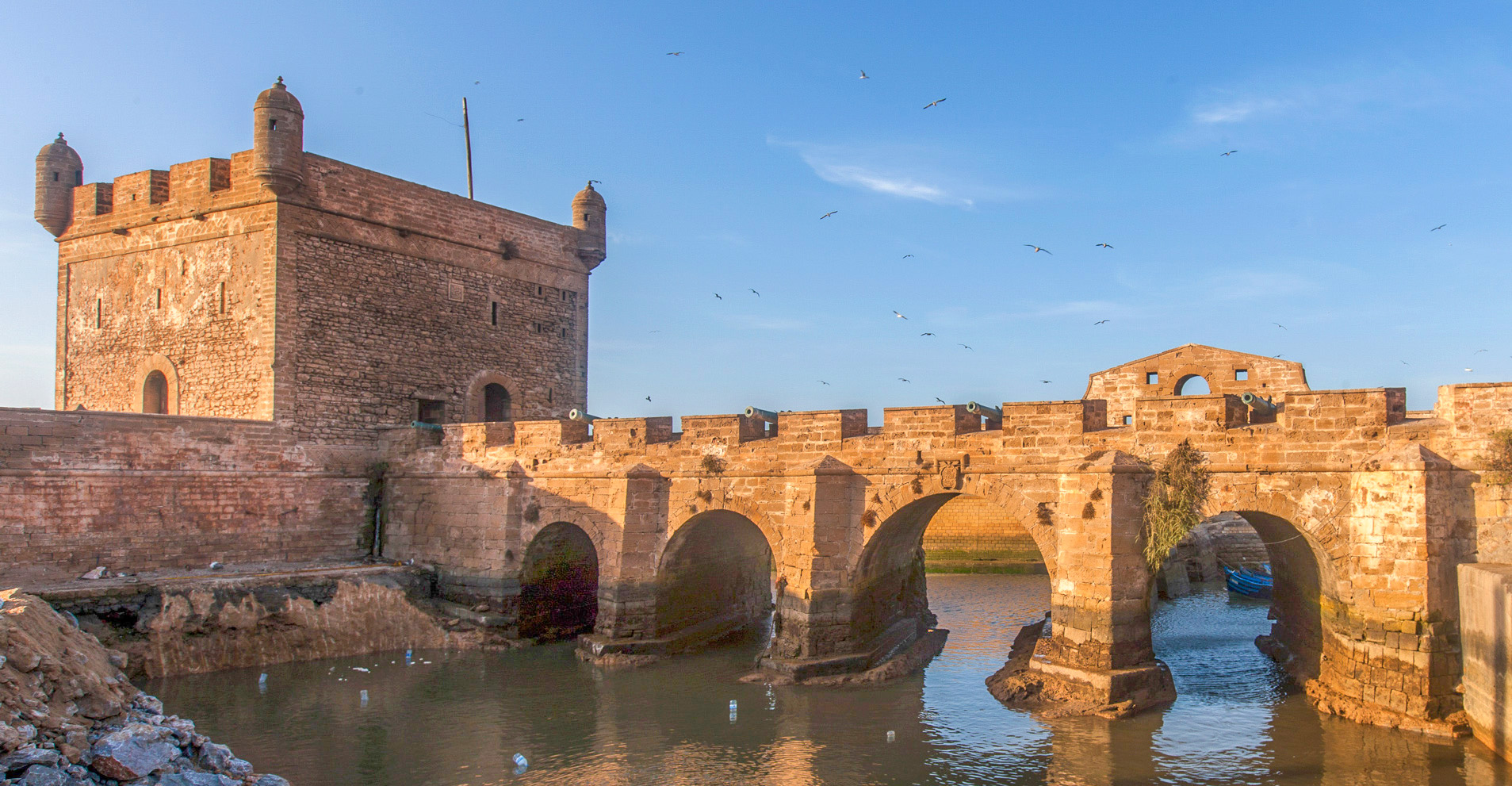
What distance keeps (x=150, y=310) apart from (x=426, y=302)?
5935 millimetres

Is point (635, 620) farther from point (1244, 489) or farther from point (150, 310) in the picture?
point (150, 310)

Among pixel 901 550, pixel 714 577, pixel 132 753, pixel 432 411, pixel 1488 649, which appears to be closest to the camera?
pixel 132 753

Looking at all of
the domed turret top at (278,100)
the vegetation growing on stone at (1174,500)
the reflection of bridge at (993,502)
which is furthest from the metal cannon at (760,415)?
the domed turret top at (278,100)

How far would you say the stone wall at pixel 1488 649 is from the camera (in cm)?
964

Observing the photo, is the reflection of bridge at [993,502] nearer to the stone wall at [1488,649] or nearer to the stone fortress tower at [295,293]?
the stone wall at [1488,649]

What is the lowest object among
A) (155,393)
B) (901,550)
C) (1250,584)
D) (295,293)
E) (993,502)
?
(1250,584)

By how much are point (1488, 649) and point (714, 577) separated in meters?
12.1

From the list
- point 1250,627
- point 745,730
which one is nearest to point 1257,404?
point 745,730

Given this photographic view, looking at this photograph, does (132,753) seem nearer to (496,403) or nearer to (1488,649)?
(1488,649)

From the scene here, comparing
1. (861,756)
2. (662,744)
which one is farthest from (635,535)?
(861,756)

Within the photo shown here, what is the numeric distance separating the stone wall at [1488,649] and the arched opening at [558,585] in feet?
42.3

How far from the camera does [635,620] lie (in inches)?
637

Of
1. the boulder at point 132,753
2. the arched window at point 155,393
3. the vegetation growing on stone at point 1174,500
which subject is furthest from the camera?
the arched window at point 155,393

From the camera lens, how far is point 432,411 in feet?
70.0
